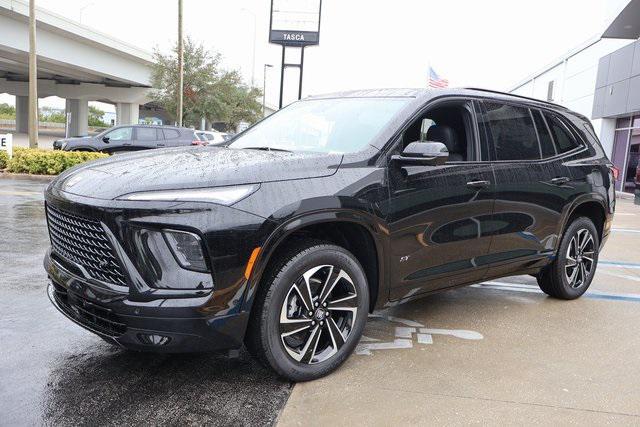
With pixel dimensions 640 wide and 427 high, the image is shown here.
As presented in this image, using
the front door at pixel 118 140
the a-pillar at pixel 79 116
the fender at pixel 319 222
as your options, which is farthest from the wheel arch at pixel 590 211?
the a-pillar at pixel 79 116

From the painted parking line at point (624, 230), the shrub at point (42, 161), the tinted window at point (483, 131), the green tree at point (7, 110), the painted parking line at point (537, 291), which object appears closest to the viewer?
the tinted window at point (483, 131)

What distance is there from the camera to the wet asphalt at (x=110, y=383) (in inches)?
112

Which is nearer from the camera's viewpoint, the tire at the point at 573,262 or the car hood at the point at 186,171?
the car hood at the point at 186,171

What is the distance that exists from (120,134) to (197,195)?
17.9 meters

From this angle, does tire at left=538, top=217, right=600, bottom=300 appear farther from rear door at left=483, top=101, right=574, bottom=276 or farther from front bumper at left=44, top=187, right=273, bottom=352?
front bumper at left=44, top=187, right=273, bottom=352

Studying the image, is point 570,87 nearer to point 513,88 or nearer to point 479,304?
point 513,88

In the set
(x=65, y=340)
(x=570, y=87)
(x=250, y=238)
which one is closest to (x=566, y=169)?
(x=250, y=238)

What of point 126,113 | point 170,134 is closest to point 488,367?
point 170,134

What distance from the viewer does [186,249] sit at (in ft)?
8.97

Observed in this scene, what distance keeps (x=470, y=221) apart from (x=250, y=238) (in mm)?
1850

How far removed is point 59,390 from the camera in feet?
10.1

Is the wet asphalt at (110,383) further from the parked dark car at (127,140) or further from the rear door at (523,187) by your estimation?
the parked dark car at (127,140)

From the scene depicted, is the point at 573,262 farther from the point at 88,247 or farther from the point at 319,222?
the point at 88,247

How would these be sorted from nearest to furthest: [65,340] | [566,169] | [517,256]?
[65,340] → [517,256] → [566,169]
